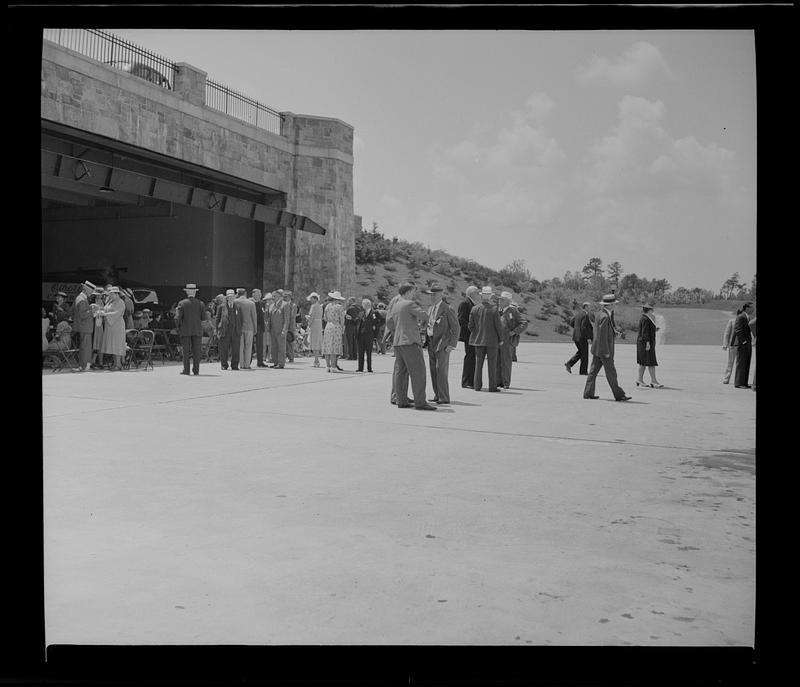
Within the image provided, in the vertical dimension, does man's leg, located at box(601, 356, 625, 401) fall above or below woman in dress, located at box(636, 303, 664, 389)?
below

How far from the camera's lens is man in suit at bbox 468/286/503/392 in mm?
13062

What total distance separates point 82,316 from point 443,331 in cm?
769

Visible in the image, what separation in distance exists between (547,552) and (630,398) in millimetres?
8442

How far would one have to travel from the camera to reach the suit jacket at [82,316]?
1582 centimetres

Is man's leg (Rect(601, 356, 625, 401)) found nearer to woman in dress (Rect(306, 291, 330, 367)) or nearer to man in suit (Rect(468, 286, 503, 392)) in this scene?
man in suit (Rect(468, 286, 503, 392))

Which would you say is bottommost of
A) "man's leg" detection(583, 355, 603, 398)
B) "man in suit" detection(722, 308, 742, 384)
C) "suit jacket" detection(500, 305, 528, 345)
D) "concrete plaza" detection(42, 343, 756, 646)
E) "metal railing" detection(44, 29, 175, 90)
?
"concrete plaza" detection(42, 343, 756, 646)

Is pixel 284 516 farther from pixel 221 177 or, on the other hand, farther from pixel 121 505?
pixel 221 177

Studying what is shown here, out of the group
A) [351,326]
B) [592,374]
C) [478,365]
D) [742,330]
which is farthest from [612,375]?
[351,326]

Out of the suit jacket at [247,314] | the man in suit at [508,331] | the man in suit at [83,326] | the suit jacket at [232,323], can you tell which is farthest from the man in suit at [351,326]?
the man in suit at [83,326]

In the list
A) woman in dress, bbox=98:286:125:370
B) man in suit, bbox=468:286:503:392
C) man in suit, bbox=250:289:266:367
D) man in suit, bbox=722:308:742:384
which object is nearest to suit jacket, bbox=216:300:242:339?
man in suit, bbox=250:289:266:367

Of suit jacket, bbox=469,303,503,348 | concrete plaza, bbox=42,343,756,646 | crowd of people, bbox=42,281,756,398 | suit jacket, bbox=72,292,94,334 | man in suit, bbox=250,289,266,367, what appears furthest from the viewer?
man in suit, bbox=250,289,266,367

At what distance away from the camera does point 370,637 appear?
3369 millimetres

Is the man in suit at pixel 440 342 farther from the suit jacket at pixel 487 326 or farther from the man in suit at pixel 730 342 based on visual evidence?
the man in suit at pixel 730 342
